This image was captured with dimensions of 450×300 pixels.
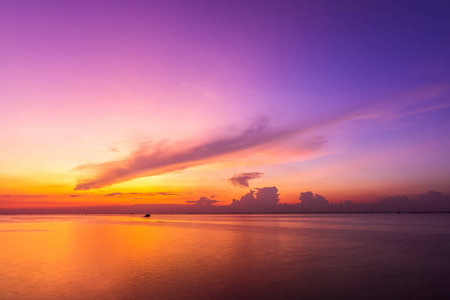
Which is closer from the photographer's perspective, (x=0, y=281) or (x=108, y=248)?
(x=0, y=281)

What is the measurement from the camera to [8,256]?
39406 millimetres

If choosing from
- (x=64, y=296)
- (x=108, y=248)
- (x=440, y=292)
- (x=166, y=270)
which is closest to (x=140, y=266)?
Result: (x=166, y=270)

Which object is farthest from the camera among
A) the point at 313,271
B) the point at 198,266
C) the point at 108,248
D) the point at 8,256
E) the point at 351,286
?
the point at 108,248

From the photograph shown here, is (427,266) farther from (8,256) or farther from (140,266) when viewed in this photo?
(8,256)

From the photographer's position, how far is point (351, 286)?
24.6 m

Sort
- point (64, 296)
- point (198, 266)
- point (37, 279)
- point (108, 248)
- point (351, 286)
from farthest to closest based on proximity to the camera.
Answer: point (108, 248) < point (198, 266) < point (37, 279) < point (351, 286) < point (64, 296)

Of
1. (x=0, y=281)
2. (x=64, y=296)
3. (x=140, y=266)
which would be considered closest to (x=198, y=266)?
(x=140, y=266)

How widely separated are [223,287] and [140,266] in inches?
474

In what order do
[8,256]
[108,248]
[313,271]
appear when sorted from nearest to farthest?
1. [313,271]
2. [8,256]
3. [108,248]

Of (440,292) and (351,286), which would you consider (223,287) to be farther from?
(440,292)

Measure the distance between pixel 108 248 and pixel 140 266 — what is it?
16.6m

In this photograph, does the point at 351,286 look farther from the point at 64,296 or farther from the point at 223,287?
the point at 64,296

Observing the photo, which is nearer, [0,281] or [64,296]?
[64,296]

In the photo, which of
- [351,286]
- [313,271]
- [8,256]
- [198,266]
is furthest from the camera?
[8,256]
